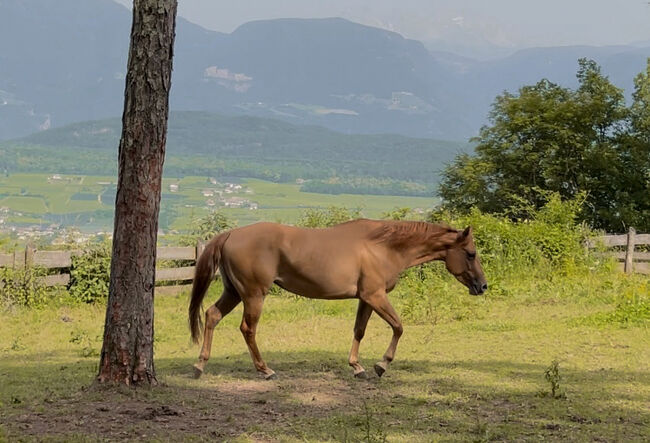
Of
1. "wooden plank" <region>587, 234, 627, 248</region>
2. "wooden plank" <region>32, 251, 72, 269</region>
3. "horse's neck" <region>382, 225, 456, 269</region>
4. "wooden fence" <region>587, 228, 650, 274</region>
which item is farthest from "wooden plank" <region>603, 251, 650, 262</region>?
"wooden plank" <region>32, 251, 72, 269</region>

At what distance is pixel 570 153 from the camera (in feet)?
150

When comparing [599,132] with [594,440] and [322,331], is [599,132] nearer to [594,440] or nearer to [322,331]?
[322,331]

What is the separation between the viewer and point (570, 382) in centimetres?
884

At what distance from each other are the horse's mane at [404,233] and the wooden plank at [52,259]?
9.25 metres

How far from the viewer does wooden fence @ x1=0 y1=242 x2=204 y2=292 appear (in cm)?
1587

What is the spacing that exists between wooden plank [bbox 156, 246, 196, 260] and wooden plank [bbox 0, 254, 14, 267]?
9.40 feet

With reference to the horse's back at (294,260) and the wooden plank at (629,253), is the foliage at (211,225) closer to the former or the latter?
the wooden plank at (629,253)

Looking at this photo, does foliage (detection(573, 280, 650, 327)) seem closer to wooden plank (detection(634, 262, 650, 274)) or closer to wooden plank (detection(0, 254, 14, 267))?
wooden plank (detection(634, 262, 650, 274))

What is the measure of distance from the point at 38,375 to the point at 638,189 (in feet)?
131

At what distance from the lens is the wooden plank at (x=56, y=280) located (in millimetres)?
16141

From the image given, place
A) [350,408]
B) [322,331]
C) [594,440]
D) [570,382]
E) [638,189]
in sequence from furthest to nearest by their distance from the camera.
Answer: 1. [638,189]
2. [322,331]
3. [570,382]
4. [350,408]
5. [594,440]

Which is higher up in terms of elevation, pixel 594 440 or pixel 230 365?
pixel 594 440

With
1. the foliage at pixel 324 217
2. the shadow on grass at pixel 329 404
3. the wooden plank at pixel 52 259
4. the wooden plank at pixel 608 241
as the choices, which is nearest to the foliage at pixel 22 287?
the wooden plank at pixel 52 259

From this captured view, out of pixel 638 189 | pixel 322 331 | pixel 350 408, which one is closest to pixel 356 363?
pixel 350 408
